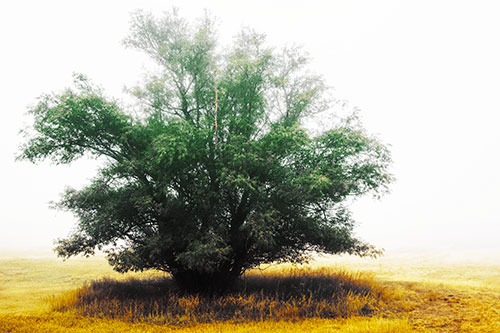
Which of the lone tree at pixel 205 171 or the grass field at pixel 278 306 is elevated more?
the lone tree at pixel 205 171

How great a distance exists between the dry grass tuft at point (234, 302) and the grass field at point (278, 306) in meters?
0.04

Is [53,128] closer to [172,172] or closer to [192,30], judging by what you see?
[172,172]

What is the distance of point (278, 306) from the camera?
13.0m

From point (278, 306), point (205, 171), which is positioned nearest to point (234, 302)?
point (278, 306)

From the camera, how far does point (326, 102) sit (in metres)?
18.8

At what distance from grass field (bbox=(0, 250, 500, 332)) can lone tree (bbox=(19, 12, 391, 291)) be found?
5.30ft

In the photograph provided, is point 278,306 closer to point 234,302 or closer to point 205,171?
point 234,302

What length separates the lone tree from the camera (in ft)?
45.8

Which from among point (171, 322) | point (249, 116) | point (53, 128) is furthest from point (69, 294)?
point (249, 116)

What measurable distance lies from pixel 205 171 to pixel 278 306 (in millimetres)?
7111

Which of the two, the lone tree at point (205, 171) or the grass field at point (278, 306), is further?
the lone tree at point (205, 171)

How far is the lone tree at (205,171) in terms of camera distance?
1396cm

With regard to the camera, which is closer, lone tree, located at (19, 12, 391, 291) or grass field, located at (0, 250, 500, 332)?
grass field, located at (0, 250, 500, 332)

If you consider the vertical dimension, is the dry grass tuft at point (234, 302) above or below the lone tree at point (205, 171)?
below
